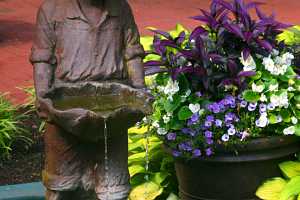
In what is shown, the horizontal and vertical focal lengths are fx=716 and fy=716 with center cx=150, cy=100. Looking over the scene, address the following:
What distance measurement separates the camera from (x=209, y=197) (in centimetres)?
405

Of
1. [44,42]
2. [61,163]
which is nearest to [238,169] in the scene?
[61,163]

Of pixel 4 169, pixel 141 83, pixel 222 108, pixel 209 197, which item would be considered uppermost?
pixel 141 83

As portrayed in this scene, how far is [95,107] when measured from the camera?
311cm

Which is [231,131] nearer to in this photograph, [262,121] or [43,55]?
[262,121]

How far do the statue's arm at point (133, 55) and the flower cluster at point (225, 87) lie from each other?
66cm

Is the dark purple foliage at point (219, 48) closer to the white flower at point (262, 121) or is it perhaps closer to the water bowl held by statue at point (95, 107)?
the white flower at point (262, 121)

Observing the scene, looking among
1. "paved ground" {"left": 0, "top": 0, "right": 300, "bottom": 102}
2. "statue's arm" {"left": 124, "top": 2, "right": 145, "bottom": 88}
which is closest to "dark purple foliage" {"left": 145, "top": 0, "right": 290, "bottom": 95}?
"statue's arm" {"left": 124, "top": 2, "right": 145, "bottom": 88}

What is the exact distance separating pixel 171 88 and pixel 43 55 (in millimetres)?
1022

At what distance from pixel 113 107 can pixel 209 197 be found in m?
1.20

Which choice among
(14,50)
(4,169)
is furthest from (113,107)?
(14,50)

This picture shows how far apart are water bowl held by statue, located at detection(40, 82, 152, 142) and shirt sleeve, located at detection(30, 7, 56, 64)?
0.15 m

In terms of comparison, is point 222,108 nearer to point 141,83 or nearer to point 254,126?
point 254,126

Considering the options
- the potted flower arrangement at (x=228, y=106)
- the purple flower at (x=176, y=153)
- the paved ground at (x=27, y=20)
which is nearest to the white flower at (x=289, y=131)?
the potted flower arrangement at (x=228, y=106)

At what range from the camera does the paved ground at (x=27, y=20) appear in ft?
28.6
